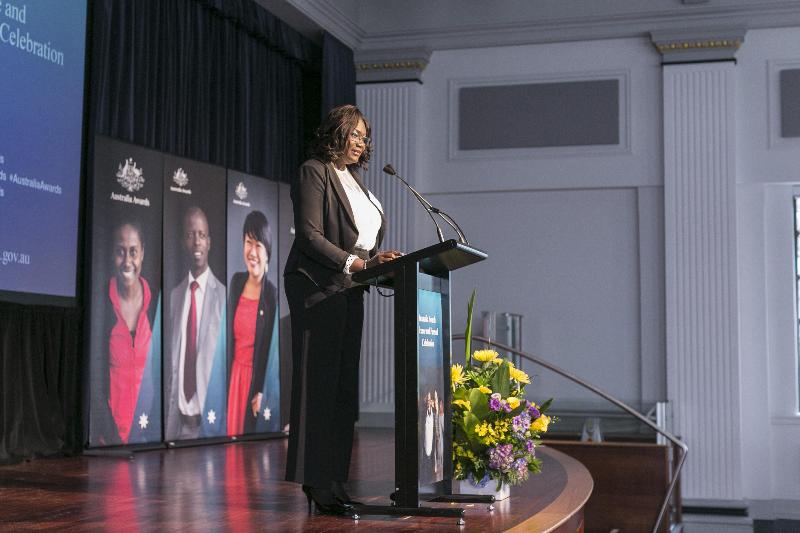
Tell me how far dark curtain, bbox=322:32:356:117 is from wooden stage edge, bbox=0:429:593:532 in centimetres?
319

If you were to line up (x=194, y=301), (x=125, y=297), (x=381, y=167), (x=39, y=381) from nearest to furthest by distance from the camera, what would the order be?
(x=39, y=381), (x=125, y=297), (x=194, y=301), (x=381, y=167)

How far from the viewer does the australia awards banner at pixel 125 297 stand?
217 inches

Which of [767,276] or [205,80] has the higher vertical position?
[205,80]

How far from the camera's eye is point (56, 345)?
18.1ft

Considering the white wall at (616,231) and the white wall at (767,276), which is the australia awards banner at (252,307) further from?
the white wall at (767,276)

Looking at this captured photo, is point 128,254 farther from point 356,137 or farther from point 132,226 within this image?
point 356,137

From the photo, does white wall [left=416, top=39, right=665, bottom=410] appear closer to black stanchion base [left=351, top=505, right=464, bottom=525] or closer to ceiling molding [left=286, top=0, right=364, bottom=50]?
ceiling molding [left=286, top=0, right=364, bottom=50]

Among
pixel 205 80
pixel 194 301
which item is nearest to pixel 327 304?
pixel 194 301

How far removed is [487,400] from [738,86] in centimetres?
508

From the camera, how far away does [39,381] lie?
17.7 ft

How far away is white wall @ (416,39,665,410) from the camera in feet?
25.7

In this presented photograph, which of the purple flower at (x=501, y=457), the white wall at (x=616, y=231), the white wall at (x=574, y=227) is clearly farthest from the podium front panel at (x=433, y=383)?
the white wall at (x=574, y=227)

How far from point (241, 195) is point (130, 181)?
1.06 meters

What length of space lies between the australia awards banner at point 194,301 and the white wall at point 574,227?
2.27 metres
